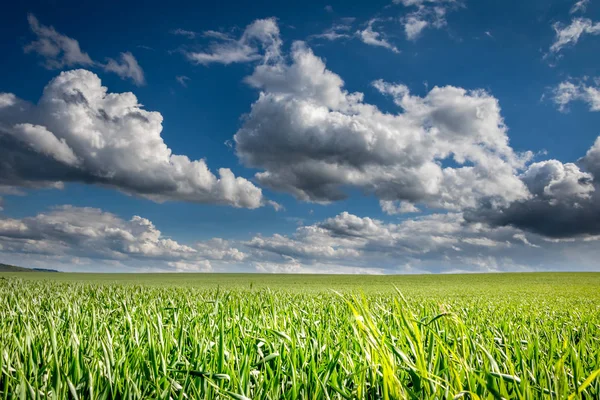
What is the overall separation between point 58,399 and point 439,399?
198 centimetres

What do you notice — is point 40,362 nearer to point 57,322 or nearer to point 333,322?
point 57,322

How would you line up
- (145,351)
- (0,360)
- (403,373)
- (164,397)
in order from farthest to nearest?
1. (145,351)
2. (403,373)
3. (0,360)
4. (164,397)

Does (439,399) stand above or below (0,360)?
below

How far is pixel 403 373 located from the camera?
8.64 feet

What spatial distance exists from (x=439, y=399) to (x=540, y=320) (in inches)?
271

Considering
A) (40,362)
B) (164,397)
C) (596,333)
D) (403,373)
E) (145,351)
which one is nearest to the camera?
(164,397)

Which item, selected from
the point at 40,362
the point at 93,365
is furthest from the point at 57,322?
the point at 93,365

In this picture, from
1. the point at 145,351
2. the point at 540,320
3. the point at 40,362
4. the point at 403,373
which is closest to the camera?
the point at 403,373

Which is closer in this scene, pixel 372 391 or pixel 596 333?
pixel 372 391

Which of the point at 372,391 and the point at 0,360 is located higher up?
the point at 0,360

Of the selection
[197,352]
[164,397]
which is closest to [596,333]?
[197,352]

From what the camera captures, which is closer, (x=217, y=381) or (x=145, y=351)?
(x=217, y=381)

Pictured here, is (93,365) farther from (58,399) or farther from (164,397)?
(164,397)

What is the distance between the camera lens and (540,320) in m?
7.76
